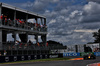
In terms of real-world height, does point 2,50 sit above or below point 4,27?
below

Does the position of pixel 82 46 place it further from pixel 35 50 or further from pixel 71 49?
pixel 35 50

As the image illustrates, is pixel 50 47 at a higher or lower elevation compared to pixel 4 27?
lower

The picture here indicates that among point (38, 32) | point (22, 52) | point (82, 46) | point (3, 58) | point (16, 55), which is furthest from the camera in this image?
point (82, 46)

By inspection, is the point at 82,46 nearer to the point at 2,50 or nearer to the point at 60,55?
the point at 60,55

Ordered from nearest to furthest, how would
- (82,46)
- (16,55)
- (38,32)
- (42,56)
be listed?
(16,55)
(42,56)
(38,32)
(82,46)

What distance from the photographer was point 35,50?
3553 cm

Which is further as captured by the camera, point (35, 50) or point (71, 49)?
point (71, 49)

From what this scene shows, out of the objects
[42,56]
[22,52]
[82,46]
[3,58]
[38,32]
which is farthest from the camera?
[82,46]

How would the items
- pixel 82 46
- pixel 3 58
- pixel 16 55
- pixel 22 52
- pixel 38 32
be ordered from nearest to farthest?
pixel 3 58 < pixel 16 55 < pixel 22 52 < pixel 38 32 < pixel 82 46

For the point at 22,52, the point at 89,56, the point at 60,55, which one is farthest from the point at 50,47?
the point at 89,56

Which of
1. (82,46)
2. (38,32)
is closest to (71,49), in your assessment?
(82,46)

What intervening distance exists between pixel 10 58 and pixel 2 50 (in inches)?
67.1

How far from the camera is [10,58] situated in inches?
1085

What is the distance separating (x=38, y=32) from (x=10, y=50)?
9.87 metres
